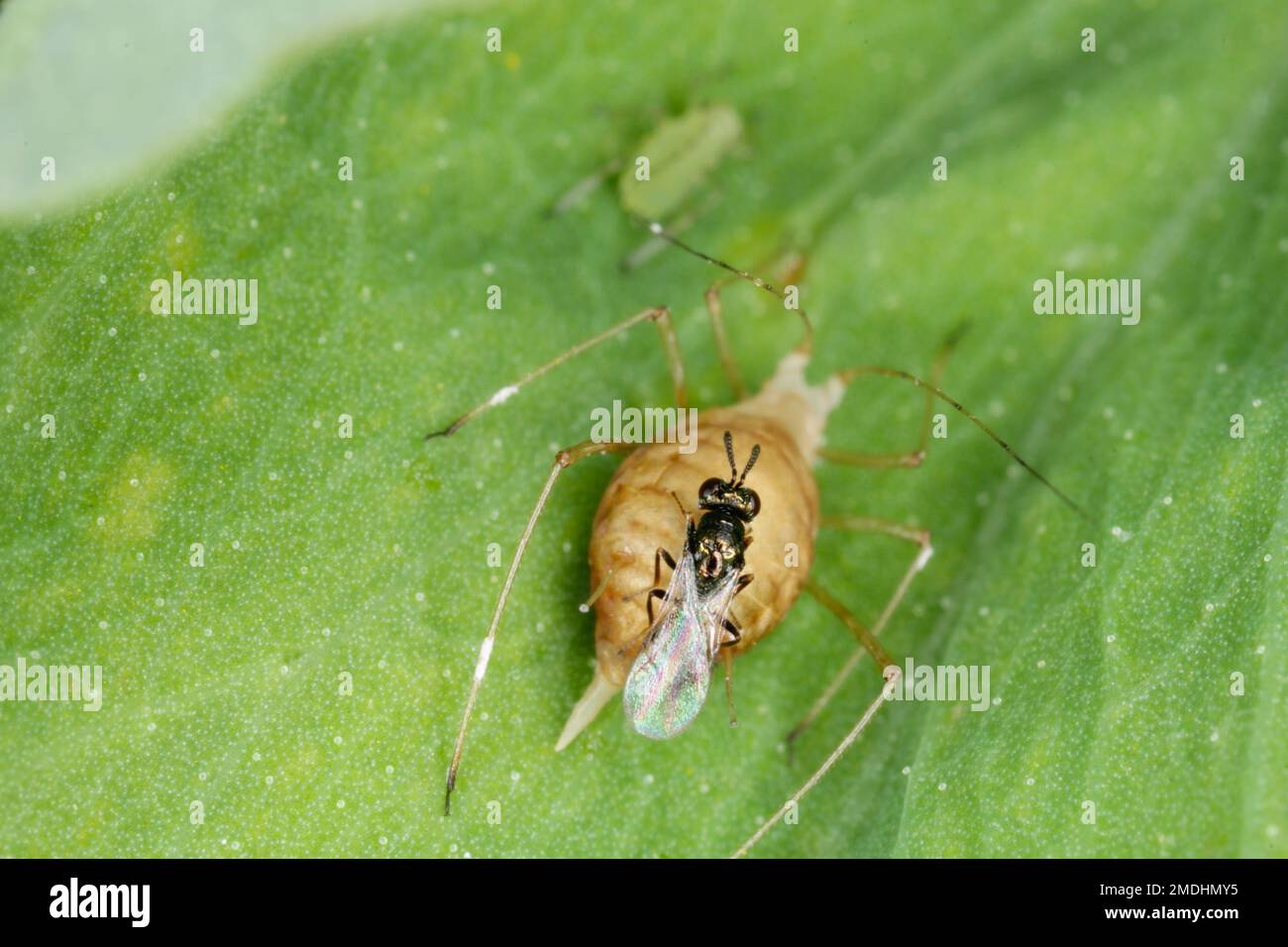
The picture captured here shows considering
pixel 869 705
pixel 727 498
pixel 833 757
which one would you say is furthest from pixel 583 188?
pixel 833 757

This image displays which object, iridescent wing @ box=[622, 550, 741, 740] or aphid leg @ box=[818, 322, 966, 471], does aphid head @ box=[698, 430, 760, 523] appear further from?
aphid leg @ box=[818, 322, 966, 471]

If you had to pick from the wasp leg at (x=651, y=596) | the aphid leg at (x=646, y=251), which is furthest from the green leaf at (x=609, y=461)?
the wasp leg at (x=651, y=596)

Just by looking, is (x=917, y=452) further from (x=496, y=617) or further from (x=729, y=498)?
(x=496, y=617)

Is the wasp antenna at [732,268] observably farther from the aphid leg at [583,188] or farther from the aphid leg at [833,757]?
the aphid leg at [833,757]

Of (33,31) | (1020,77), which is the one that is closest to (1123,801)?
(1020,77)

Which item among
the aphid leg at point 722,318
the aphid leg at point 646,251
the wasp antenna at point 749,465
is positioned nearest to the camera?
the wasp antenna at point 749,465

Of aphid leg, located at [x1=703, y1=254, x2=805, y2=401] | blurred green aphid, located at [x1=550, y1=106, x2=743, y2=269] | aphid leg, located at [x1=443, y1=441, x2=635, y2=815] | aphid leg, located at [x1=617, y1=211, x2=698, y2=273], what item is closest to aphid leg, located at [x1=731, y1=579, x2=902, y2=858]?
aphid leg, located at [x1=703, y1=254, x2=805, y2=401]
